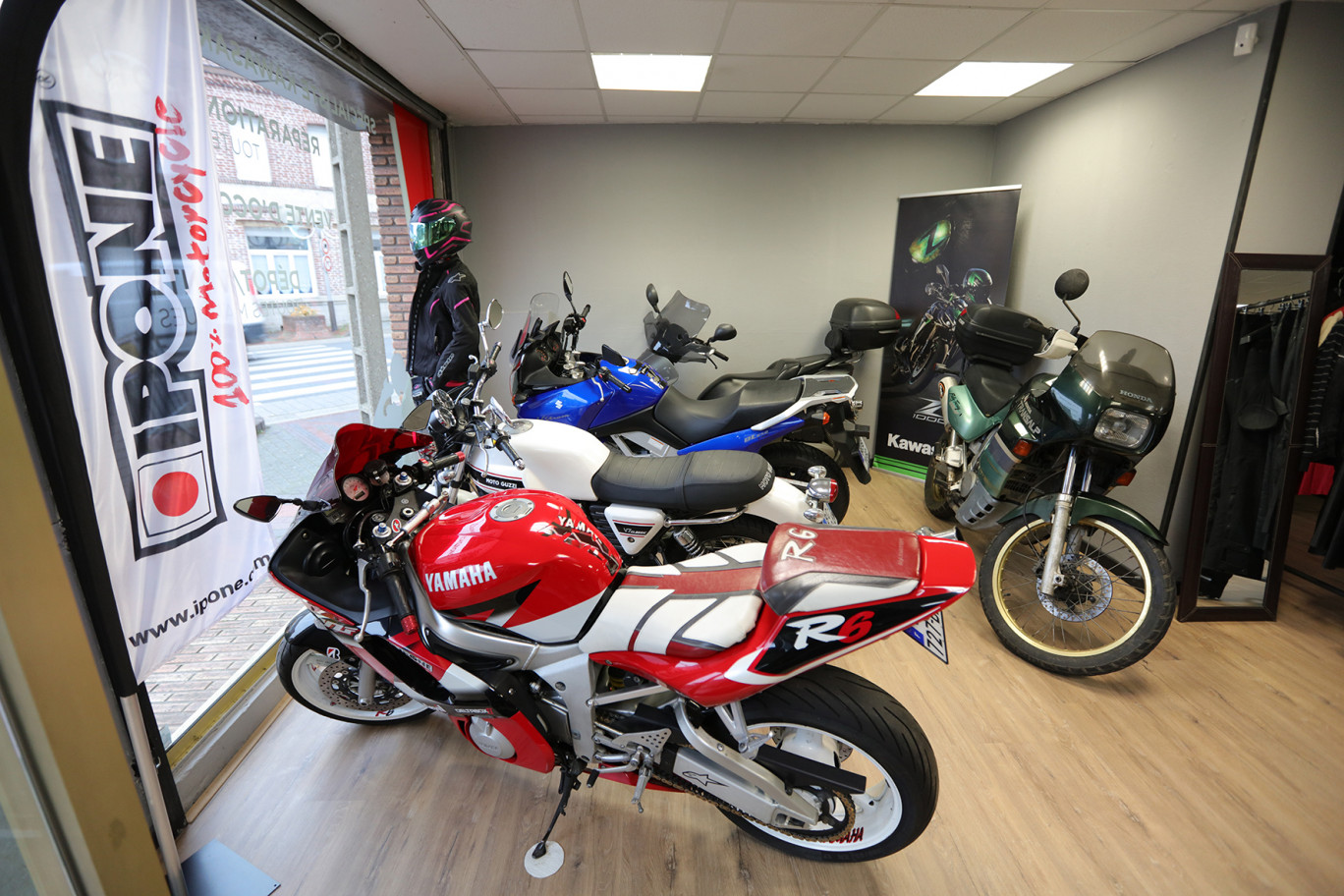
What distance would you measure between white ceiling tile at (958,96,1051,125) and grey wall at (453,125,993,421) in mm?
131

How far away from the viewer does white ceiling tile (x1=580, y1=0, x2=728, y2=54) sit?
7.22 ft

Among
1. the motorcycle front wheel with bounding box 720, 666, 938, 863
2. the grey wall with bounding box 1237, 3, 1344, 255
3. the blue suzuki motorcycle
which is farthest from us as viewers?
the blue suzuki motorcycle

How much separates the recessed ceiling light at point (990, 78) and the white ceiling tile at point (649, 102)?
1.32 metres

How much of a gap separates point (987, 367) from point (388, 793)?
2.97 m

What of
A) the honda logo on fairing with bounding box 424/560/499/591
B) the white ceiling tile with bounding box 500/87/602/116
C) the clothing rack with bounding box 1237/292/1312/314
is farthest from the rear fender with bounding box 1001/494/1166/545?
the white ceiling tile with bounding box 500/87/602/116

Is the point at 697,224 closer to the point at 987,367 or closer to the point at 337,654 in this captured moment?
the point at 987,367

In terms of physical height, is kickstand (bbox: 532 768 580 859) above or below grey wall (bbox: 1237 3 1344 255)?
below

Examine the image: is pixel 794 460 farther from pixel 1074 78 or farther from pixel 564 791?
pixel 1074 78

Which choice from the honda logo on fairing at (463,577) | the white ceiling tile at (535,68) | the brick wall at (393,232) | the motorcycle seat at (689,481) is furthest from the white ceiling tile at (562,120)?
the honda logo on fairing at (463,577)

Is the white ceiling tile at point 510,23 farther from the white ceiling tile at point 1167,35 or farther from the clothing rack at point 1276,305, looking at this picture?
the clothing rack at point 1276,305

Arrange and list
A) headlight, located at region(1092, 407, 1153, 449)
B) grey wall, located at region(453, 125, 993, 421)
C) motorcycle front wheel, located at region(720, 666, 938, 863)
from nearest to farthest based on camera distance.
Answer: motorcycle front wheel, located at region(720, 666, 938, 863) < headlight, located at region(1092, 407, 1153, 449) < grey wall, located at region(453, 125, 993, 421)

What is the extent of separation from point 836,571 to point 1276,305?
2392 millimetres

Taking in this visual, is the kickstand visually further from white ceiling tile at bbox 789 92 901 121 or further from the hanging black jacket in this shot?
white ceiling tile at bbox 789 92 901 121

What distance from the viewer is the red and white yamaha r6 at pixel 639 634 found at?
1090 millimetres
